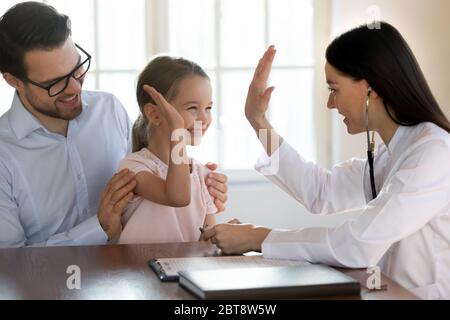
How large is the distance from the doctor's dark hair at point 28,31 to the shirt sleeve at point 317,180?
2.58ft

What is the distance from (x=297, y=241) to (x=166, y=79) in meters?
0.84

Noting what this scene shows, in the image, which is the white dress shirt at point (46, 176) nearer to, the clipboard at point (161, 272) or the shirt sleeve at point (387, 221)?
the clipboard at point (161, 272)

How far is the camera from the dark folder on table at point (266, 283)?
1.40 metres

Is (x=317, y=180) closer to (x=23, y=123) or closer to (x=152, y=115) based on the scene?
(x=152, y=115)

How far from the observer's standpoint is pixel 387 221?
1.68m

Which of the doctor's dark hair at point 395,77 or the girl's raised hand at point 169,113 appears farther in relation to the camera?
the girl's raised hand at point 169,113

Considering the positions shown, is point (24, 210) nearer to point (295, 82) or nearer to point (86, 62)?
point (86, 62)

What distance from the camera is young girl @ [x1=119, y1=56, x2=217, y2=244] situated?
214 centimetres

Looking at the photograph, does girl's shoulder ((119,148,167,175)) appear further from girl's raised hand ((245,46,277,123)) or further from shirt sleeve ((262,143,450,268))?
shirt sleeve ((262,143,450,268))

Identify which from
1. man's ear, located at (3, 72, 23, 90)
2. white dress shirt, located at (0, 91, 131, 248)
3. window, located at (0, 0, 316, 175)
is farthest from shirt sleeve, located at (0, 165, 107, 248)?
window, located at (0, 0, 316, 175)

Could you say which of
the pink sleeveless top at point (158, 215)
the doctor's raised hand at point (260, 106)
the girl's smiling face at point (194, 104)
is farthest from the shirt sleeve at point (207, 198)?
the doctor's raised hand at point (260, 106)

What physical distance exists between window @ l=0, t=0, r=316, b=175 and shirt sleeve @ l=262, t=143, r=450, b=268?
246 cm

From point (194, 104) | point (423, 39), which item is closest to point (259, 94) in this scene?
point (194, 104)

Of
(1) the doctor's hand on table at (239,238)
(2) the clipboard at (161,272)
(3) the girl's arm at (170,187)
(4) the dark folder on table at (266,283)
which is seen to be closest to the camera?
(4) the dark folder on table at (266,283)
